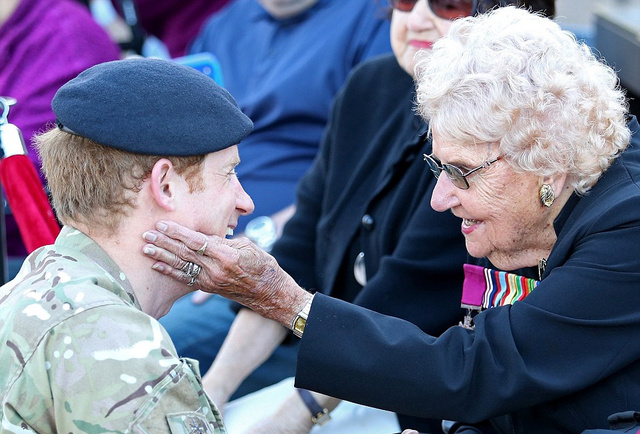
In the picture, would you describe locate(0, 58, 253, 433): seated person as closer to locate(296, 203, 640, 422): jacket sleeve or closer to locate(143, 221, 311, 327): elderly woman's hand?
locate(143, 221, 311, 327): elderly woman's hand

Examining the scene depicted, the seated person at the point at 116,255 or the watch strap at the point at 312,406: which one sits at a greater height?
the seated person at the point at 116,255

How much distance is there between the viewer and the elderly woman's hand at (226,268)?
188 centimetres

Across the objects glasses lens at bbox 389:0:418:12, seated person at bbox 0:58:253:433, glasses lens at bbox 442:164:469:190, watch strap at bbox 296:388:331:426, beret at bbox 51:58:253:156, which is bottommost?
watch strap at bbox 296:388:331:426

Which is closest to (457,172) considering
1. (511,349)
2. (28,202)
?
(511,349)

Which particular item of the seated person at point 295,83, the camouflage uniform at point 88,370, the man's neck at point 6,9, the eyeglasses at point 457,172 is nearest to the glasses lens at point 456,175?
the eyeglasses at point 457,172

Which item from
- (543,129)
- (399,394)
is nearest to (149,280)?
(399,394)

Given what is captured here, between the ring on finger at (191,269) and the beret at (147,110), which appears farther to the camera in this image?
the ring on finger at (191,269)

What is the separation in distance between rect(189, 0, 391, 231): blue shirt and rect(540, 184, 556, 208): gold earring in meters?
1.77

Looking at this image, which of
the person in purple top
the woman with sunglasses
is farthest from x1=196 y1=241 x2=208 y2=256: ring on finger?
the person in purple top

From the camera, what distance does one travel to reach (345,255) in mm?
2910

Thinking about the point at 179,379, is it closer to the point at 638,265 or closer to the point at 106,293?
the point at 106,293

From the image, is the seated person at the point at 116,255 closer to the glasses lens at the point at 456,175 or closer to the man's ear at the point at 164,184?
the man's ear at the point at 164,184

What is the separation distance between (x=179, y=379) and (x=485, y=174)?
3.00ft

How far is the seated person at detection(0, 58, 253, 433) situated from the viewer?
5.26ft
